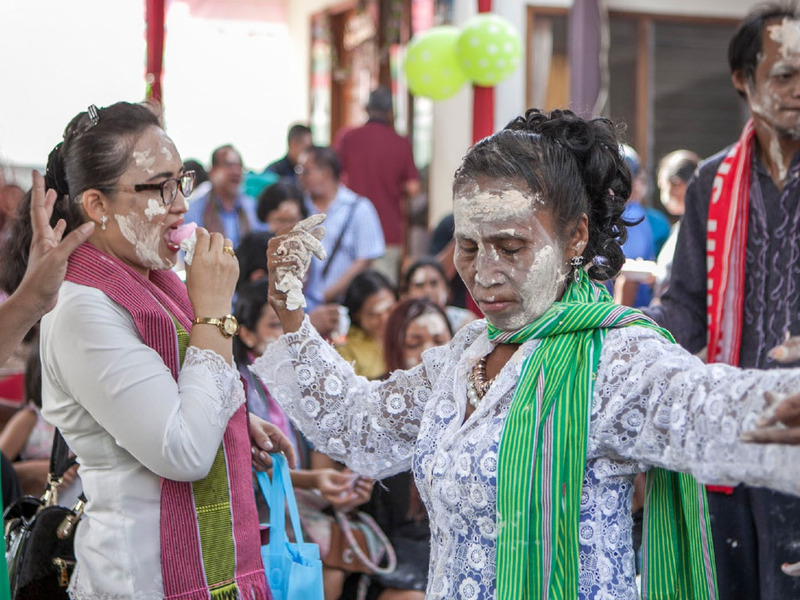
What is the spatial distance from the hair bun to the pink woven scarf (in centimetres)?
18

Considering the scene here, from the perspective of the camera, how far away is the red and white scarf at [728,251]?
3.17m

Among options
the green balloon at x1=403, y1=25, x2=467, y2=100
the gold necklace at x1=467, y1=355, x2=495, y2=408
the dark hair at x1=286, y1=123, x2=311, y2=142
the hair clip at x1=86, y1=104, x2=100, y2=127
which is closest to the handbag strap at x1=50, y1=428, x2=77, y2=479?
the hair clip at x1=86, y1=104, x2=100, y2=127

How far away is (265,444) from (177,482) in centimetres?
40

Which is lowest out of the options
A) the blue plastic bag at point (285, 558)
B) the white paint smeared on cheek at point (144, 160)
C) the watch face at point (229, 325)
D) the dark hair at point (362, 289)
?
the blue plastic bag at point (285, 558)

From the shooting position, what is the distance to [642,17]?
9281 millimetres

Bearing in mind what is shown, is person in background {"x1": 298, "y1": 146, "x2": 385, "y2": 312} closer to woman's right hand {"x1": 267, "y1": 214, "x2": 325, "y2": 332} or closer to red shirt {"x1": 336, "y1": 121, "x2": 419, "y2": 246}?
red shirt {"x1": 336, "y1": 121, "x2": 419, "y2": 246}

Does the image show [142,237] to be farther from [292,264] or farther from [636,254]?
[636,254]

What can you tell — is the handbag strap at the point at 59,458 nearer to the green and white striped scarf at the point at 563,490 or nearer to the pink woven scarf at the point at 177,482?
the pink woven scarf at the point at 177,482

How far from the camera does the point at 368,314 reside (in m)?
5.20

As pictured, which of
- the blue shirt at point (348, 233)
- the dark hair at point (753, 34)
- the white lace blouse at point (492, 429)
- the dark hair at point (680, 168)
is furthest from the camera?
the dark hair at point (680, 168)

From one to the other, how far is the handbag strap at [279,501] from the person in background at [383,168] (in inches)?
204

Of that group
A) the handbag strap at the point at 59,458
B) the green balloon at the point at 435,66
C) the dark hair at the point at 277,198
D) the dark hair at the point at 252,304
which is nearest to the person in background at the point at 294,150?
the green balloon at the point at 435,66

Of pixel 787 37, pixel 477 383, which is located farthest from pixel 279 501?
pixel 787 37

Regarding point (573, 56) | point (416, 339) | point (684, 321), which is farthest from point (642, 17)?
point (684, 321)
